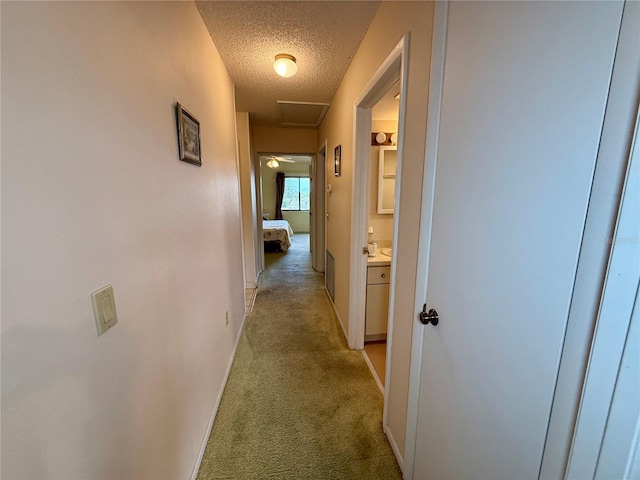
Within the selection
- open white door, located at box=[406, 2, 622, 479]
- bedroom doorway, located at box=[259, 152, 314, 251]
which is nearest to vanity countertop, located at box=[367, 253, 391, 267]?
open white door, located at box=[406, 2, 622, 479]

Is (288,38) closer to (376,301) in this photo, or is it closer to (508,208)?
(508,208)

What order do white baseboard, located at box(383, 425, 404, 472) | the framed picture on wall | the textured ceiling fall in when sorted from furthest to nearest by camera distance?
1. the framed picture on wall
2. the textured ceiling
3. white baseboard, located at box(383, 425, 404, 472)

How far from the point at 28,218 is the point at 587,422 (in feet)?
3.74

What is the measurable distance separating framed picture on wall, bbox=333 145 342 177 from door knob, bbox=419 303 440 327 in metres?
1.93

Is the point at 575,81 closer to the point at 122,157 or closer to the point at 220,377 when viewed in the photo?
the point at 122,157

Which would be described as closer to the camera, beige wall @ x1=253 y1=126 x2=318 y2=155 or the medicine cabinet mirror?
the medicine cabinet mirror

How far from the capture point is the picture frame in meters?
1.24

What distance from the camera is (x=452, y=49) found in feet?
2.88

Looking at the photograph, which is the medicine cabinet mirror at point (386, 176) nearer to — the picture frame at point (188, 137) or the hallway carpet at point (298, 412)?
the hallway carpet at point (298, 412)

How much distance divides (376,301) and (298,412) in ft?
3.69

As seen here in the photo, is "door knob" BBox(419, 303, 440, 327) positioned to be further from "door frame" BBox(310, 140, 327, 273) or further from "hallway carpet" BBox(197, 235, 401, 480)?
"door frame" BBox(310, 140, 327, 273)

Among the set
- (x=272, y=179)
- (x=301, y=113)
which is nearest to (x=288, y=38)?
(x=301, y=113)

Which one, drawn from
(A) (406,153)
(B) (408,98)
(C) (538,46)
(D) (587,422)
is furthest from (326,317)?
(C) (538,46)

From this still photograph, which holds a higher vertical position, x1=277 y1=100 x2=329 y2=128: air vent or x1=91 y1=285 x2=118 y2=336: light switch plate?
x1=277 y1=100 x2=329 y2=128: air vent
